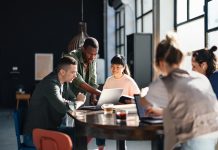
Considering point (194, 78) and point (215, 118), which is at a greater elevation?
point (194, 78)

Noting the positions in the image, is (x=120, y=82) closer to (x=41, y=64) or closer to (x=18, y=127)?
(x=18, y=127)

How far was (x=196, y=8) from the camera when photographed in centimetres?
550

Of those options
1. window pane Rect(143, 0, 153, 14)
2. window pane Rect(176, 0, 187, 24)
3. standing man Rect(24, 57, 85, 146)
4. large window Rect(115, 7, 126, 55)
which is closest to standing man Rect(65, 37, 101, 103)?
standing man Rect(24, 57, 85, 146)

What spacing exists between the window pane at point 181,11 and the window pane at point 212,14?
1106mm

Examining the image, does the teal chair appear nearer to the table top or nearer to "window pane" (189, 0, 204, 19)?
the table top

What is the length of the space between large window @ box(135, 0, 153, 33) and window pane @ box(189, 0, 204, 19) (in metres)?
1.96

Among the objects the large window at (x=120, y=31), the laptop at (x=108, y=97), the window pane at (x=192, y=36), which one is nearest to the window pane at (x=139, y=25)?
the large window at (x=120, y=31)

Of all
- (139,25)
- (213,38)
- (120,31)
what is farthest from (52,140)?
(120,31)

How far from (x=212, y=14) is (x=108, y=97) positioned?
231 centimetres

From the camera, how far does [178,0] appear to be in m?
6.39

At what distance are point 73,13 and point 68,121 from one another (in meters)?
8.78

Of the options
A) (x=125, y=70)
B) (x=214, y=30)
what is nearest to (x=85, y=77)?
(x=125, y=70)

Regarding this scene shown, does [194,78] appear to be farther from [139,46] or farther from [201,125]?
[139,46]

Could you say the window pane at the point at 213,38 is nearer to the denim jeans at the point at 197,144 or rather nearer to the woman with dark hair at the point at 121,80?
the woman with dark hair at the point at 121,80
